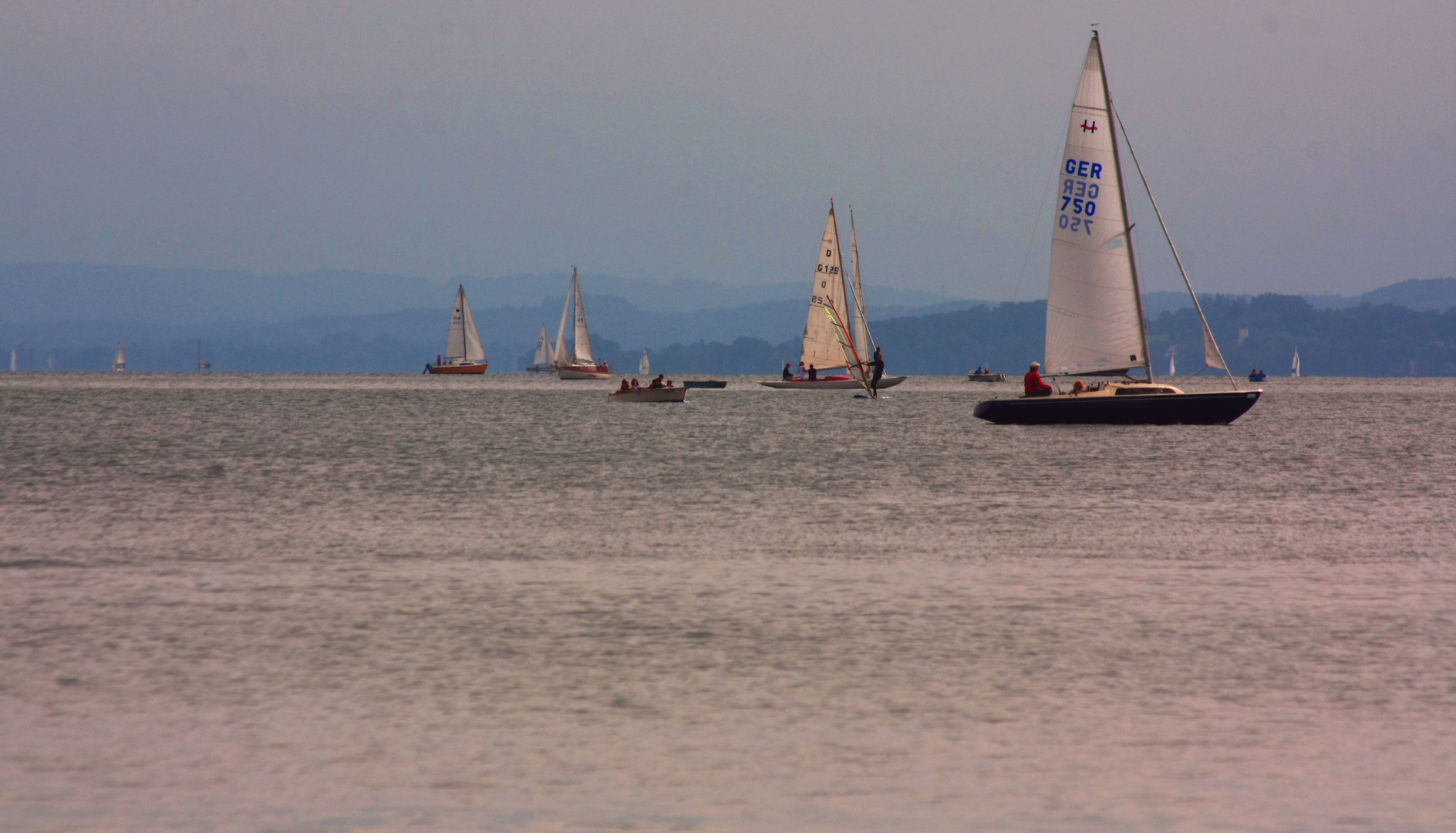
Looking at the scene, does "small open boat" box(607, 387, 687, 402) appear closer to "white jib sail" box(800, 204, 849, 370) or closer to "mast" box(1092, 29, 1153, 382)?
"white jib sail" box(800, 204, 849, 370)

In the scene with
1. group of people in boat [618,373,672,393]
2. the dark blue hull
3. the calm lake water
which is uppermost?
A: group of people in boat [618,373,672,393]

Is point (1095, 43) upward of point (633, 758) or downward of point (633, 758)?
upward

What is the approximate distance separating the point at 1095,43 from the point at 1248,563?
4243 cm

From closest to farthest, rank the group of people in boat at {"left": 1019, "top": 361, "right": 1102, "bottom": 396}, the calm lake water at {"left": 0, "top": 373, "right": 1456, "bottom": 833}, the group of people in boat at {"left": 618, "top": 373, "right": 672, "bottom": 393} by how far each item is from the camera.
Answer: the calm lake water at {"left": 0, "top": 373, "right": 1456, "bottom": 833} < the group of people in boat at {"left": 1019, "top": 361, "right": 1102, "bottom": 396} < the group of people in boat at {"left": 618, "top": 373, "right": 672, "bottom": 393}

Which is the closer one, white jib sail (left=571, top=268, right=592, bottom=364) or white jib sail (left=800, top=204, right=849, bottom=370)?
white jib sail (left=800, top=204, right=849, bottom=370)

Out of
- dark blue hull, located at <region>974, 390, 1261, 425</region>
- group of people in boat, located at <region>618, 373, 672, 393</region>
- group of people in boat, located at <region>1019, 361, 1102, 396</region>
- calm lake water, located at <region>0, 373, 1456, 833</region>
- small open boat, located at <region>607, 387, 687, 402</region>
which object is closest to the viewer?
calm lake water, located at <region>0, 373, 1456, 833</region>

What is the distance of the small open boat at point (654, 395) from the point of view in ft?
340

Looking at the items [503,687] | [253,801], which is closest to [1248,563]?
[503,687]

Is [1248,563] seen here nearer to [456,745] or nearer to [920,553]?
[920,553]

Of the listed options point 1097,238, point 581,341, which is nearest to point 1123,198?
point 1097,238

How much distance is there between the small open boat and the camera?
10362cm

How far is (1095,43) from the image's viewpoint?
191 ft

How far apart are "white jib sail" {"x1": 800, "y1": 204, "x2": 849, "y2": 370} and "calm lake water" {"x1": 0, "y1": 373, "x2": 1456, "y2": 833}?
6979cm

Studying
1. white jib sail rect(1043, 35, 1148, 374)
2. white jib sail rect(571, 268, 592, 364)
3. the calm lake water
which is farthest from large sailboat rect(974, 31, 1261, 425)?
white jib sail rect(571, 268, 592, 364)
